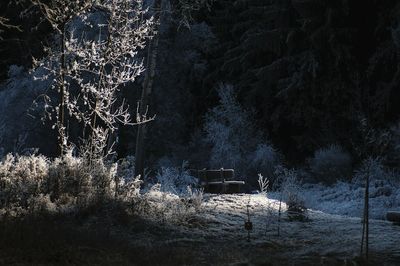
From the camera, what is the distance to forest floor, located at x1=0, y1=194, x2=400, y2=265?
6.87 m

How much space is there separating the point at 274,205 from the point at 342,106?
34.3 ft

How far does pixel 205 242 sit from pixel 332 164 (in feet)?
43.3

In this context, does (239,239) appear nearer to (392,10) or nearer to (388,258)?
(388,258)

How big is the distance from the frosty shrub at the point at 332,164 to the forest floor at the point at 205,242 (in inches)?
379

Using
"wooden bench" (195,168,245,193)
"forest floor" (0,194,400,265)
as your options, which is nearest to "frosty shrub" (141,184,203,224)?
"forest floor" (0,194,400,265)

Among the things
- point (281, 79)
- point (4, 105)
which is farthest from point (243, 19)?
point (4, 105)

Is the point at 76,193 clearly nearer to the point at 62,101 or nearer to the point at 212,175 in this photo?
the point at 62,101

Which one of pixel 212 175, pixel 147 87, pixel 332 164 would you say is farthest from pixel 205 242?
pixel 332 164

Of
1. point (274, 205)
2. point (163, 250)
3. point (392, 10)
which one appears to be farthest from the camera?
point (392, 10)

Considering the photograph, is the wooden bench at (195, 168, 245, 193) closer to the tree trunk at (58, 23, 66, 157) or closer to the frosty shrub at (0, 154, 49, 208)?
the tree trunk at (58, 23, 66, 157)

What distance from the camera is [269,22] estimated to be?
25.4m

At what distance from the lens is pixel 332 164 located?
21062 mm

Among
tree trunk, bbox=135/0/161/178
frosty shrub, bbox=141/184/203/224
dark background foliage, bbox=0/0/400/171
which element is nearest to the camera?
frosty shrub, bbox=141/184/203/224

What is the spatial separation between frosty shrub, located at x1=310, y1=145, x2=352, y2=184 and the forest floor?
9637 millimetres
